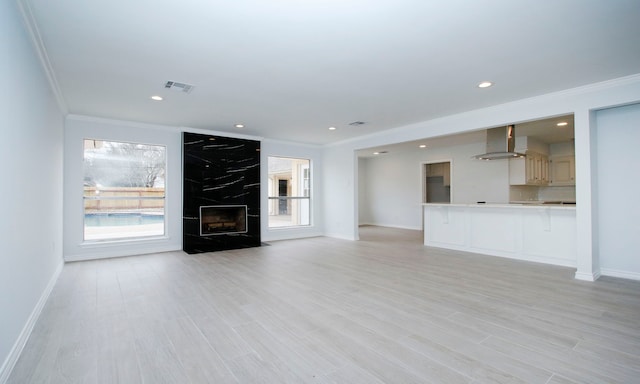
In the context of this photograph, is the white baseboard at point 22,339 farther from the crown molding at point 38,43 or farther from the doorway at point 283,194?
the doorway at point 283,194

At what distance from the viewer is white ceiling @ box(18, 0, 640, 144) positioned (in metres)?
2.30

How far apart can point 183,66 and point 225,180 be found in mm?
3498

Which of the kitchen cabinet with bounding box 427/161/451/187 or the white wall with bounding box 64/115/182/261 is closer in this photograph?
→ the white wall with bounding box 64/115/182/261

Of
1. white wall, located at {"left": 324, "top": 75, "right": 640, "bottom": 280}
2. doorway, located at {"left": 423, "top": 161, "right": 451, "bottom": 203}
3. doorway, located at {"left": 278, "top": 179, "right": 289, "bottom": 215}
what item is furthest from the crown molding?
doorway, located at {"left": 423, "top": 161, "right": 451, "bottom": 203}

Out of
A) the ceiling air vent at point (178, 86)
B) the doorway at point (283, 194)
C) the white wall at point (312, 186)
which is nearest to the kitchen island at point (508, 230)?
the white wall at point (312, 186)

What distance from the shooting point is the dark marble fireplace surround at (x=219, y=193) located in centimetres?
609

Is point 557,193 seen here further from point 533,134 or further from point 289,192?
point 289,192

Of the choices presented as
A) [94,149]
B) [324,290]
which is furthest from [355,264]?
[94,149]

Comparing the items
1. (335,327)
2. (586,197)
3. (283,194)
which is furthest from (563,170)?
(335,327)

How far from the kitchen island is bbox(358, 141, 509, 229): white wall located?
244 cm

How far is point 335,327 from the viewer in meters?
2.58

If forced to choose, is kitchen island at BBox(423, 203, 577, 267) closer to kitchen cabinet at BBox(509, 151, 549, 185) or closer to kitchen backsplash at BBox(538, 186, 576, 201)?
kitchen cabinet at BBox(509, 151, 549, 185)

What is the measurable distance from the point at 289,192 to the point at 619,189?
621cm

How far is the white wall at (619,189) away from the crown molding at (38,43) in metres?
6.31
